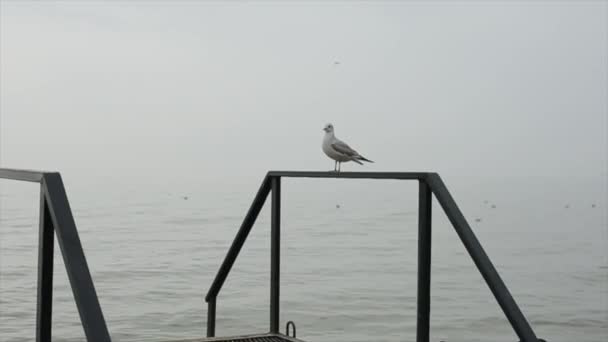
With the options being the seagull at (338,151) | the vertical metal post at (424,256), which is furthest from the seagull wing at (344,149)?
the vertical metal post at (424,256)

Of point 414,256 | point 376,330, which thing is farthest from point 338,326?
point 414,256

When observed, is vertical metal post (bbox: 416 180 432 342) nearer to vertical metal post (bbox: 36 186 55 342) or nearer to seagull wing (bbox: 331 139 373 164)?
vertical metal post (bbox: 36 186 55 342)

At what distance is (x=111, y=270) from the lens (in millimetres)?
17156

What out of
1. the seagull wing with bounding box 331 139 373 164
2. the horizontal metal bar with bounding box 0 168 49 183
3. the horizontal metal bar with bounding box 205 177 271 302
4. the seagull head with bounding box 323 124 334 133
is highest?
the seagull head with bounding box 323 124 334 133

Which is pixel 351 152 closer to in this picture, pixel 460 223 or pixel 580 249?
pixel 460 223

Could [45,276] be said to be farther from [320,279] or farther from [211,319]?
[320,279]

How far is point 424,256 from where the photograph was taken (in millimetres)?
3043

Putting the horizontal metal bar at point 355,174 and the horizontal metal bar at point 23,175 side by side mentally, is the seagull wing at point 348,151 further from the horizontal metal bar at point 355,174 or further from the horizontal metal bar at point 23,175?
the horizontal metal bar at point 23,175

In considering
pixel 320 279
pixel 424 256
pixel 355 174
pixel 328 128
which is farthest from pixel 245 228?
pixel 320 279

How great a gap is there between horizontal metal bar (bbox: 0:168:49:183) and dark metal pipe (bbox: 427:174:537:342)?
1.34 m

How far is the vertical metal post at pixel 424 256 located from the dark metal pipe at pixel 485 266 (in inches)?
2.9

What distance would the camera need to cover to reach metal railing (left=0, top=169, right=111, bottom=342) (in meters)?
1.76

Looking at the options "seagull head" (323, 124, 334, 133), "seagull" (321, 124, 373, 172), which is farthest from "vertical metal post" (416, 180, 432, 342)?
"seagull head" (323, 124, 334, 133)

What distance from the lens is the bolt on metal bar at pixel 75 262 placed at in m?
1.74
